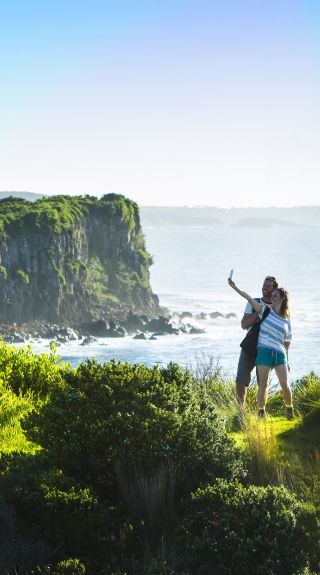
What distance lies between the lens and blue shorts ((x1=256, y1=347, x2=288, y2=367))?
35.1 ft

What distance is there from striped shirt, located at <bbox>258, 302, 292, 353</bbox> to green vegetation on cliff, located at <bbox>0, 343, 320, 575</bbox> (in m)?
1.59

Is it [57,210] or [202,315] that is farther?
[57,210]

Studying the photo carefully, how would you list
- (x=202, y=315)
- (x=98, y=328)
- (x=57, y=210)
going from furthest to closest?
(x=57, y=210) < (x=202, y=315) < (x=98, y=328)

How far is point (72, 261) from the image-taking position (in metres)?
120

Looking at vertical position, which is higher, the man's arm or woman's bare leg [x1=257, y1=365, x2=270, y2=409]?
the man's arm

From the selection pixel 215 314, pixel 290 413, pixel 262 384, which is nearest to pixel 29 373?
pixel 262 384

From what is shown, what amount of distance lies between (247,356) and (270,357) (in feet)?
1.75

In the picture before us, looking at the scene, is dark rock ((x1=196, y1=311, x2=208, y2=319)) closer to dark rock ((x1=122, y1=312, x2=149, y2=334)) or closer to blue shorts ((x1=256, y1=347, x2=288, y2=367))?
dark rock ((x1=122, y1=312, x2=149, y2=334))

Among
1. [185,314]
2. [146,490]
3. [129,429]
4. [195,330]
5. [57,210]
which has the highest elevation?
[57,210]

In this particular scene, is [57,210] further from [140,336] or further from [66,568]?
[66,568]

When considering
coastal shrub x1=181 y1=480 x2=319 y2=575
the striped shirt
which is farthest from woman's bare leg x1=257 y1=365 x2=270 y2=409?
coastal shrub x1=181 y1=480 x2=319 y2=575

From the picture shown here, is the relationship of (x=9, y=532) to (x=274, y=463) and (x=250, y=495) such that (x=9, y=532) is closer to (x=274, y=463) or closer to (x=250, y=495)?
(x=250, y=495)

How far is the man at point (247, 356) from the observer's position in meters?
10.8

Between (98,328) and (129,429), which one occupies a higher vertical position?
(129,429)
